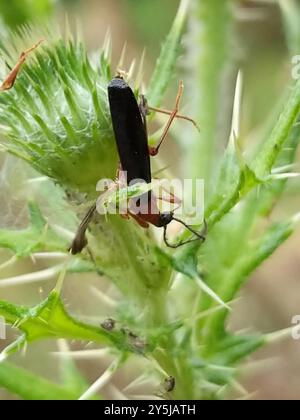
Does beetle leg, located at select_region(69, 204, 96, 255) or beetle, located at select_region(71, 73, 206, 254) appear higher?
beetle, located at select_region(71, 73, 206, 254)

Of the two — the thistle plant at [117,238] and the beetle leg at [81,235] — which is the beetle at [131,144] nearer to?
the beetle leg at [81,235]

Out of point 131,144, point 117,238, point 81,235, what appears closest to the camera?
point 131,144

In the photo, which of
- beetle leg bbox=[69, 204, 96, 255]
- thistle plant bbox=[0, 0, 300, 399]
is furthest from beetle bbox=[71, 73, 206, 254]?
thistle plant bbox=[0, 0, 300, 399]

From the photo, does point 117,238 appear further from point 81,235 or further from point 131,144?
point 131,144

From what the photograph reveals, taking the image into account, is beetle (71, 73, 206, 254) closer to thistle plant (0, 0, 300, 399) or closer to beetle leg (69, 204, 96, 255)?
beetle leg (69, 204, 96, 255)

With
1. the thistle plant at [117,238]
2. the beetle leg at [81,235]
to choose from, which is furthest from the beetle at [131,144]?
the thistle plant at [117,238]

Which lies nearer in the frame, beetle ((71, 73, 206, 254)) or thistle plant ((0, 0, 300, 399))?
beetle ((71, 73, 206, 254))

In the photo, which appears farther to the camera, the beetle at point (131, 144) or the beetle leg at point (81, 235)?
the beetle leg at point (81, 235)

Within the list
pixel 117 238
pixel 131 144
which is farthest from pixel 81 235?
pixel 131 144
